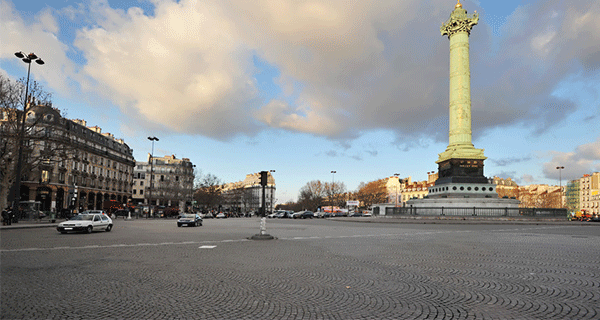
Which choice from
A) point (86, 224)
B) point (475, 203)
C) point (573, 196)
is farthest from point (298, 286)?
point (573, 196)

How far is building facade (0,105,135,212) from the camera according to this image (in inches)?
2190

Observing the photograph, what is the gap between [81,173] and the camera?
223 ft

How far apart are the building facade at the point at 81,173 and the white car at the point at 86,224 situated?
29.1 meters

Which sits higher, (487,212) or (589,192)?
(589,192)

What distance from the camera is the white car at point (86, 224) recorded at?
20859 millimetres

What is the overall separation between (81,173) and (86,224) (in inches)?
2117

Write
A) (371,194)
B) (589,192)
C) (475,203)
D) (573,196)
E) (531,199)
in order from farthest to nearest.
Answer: (573,196) → (589,192) → (531,199) → (371,194) → (475,203)

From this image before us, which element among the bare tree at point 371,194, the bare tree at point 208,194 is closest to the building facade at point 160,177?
the bare tree at point 208,194

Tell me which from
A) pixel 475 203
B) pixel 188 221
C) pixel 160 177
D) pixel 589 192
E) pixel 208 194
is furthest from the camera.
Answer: pixel 589 192

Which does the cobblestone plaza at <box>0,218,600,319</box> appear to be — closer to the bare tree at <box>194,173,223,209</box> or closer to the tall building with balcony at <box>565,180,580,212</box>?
the bare tree at <box>194,173,223,209</box>

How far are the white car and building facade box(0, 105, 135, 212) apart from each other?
1144 inches

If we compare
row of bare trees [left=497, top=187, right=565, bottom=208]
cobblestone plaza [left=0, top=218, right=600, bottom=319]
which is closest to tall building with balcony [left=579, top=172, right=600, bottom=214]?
row of bare trees [left=497, top=187, right=565, bottom=208]

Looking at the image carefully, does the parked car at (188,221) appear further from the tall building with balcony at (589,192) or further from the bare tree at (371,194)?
the tall building with balcony at (589,192)

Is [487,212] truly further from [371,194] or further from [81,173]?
[371,194]
